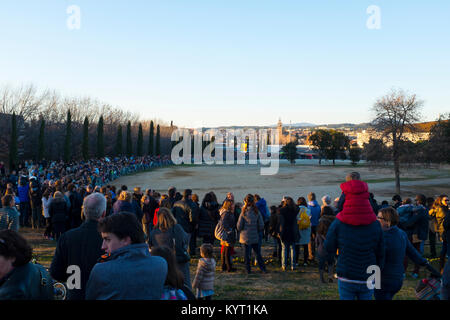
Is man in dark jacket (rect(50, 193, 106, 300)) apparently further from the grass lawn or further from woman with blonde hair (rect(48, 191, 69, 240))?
woman with blonde hair (rect(48, 191, 69, 240))

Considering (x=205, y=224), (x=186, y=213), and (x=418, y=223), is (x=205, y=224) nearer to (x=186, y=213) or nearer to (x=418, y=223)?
(x=186, y=213)

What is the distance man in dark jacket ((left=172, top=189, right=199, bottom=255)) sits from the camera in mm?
7578

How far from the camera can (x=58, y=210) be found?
8.27m

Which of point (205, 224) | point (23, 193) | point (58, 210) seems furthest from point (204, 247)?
point (23, 193)

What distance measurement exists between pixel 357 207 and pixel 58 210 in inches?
291

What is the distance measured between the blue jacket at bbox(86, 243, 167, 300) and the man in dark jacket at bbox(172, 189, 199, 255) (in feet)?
17.7

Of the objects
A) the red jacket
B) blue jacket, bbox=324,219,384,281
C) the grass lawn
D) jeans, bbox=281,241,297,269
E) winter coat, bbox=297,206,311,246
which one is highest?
the red jacket

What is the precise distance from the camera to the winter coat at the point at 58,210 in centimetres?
818

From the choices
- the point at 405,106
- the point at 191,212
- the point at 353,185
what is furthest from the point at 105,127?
the point at 353,185

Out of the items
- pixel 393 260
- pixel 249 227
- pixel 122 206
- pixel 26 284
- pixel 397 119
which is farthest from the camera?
pixel 397 119

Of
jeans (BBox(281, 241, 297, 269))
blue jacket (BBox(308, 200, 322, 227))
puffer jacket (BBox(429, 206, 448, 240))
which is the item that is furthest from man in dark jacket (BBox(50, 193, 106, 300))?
puffer jacket (BBox(429, 206, 448, 240))

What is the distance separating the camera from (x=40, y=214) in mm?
11523
